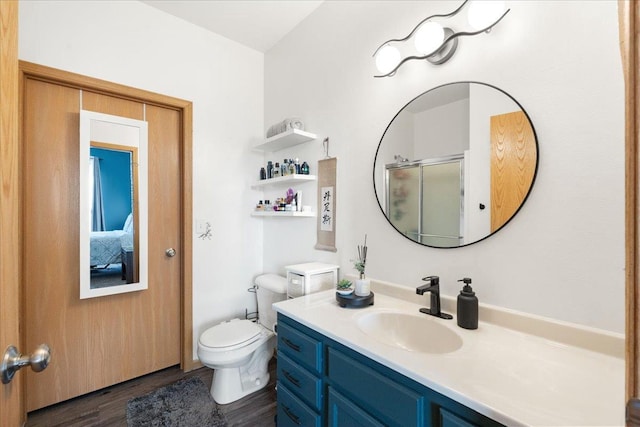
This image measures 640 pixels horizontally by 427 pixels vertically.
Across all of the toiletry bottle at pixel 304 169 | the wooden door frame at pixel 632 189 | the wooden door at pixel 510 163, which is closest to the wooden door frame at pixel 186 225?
the toiletry bottle at pixel 304 169

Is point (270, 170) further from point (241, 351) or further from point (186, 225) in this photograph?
point (241, 351)

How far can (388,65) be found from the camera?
1524 mm

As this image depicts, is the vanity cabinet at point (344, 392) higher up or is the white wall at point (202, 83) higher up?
the white wall at point (202, 83)

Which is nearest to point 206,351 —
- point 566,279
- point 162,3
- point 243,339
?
point 243,339

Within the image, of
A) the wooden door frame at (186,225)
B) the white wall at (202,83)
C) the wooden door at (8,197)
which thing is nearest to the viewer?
the wooden door at (8,197)

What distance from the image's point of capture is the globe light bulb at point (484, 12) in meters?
1.14

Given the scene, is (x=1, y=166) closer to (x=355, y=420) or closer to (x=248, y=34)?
(x=355, y=420)

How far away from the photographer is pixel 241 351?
1.79 meters

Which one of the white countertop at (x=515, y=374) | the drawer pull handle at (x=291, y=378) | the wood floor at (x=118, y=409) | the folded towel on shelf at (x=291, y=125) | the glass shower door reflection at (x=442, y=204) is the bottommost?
the wood floor at (x=118, y=409)

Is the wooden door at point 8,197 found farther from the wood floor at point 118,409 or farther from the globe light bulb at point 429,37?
the globe light bulb at point 429,37

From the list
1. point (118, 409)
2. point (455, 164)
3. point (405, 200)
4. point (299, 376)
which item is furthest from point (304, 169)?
point (118, 409)

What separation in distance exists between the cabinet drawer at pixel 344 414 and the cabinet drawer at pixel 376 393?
19mm

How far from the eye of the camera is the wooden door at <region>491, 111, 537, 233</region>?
1.10 m

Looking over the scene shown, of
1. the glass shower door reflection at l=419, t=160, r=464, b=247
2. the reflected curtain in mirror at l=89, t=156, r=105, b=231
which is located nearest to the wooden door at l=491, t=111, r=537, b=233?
the glass shower door reflection at l=419, t=160, r=464, b=247
